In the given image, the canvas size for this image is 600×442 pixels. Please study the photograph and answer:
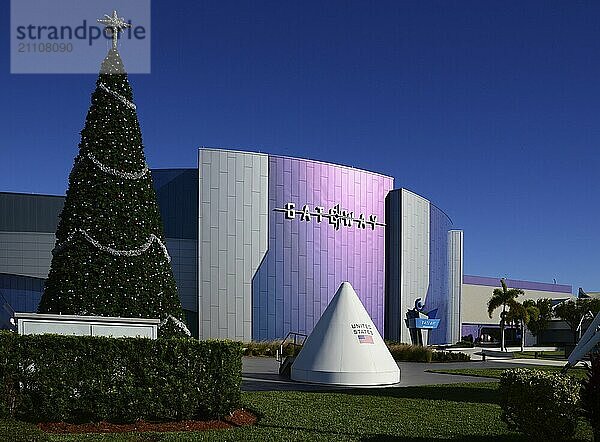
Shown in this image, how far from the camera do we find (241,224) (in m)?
35.5

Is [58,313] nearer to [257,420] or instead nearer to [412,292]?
[257,420]

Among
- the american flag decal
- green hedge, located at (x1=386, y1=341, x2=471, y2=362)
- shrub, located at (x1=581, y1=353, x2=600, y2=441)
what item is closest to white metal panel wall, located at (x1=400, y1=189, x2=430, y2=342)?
green hedge, located at (x1=386, y1=341, x2=471, y2=362)

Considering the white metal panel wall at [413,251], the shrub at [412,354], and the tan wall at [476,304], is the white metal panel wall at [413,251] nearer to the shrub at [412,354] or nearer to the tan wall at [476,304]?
the shrub at [412,354]

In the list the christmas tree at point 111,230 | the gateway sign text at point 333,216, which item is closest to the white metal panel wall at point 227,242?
the gateway sign text at point 333,216

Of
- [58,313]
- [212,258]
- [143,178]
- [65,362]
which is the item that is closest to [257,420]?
[65,362]

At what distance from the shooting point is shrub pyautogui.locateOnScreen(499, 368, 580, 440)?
9.51 meters

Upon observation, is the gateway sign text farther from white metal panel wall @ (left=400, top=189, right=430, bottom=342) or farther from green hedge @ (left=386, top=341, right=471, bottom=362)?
green hedge @ (left=386, top=341, right=471, bottom=362)

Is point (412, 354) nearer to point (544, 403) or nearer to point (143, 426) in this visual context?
point (143, 426)

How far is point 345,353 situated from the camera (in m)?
19.1

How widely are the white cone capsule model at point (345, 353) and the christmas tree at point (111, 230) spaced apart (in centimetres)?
642

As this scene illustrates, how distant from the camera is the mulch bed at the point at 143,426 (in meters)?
10.4

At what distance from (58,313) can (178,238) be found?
903 inches

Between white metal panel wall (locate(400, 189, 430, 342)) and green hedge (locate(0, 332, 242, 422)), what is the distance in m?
31.9

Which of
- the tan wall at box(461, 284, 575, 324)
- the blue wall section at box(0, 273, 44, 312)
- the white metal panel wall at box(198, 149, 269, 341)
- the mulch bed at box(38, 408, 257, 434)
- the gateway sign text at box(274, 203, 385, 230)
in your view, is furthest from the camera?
the tan wall at box(461, 284, 575, 324)
